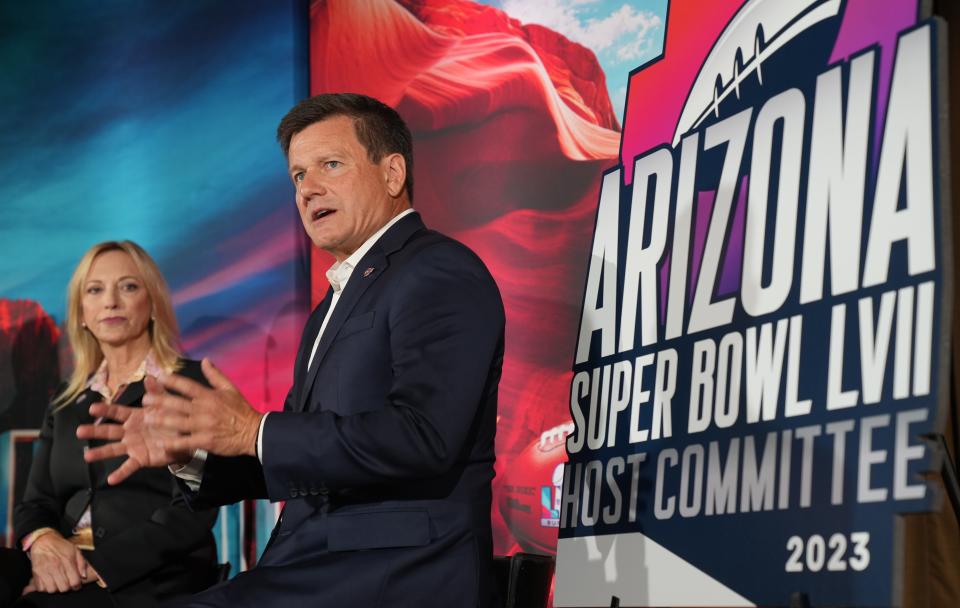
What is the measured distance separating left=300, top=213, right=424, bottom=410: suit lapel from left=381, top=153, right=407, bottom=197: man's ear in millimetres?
144

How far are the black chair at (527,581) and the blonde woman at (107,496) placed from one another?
863mm

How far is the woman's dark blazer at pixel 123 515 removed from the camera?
2854 mm

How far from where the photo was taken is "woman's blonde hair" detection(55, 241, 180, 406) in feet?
11.3

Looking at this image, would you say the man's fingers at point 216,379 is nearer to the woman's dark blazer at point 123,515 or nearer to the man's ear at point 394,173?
the man's ear at point 394,173

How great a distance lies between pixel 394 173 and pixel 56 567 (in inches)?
60.9

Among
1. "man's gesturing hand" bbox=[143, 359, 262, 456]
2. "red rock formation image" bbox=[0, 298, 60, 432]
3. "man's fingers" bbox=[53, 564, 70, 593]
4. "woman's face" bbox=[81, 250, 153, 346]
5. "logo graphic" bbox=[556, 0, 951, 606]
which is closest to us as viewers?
"logo graphic" bbox=[556, 0, 951, 606]

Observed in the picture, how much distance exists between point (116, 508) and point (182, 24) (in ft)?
7.38

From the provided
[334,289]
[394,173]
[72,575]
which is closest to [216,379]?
[334,289]

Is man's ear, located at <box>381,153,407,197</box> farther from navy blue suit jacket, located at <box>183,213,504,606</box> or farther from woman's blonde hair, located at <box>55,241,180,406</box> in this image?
woman's blonde hair, located at <box>55,241,180,406</box>

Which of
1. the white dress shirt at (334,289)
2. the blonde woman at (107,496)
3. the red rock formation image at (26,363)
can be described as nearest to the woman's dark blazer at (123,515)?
the blonde woman at (107,496)

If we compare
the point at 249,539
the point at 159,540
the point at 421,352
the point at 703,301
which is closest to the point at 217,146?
the point at 249,539

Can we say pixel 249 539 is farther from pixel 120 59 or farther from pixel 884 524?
pixel 884 524

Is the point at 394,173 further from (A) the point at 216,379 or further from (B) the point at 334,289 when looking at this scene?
(A) the point at 216,379

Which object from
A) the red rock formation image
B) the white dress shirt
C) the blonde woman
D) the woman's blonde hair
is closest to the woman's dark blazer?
the blonde woman
